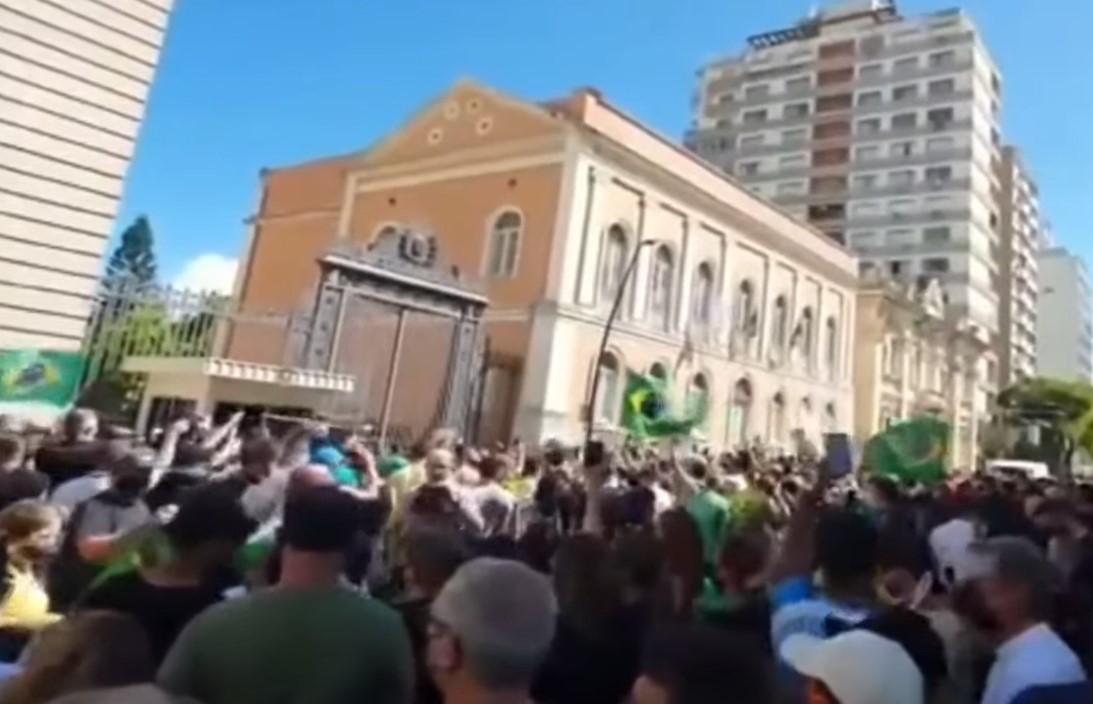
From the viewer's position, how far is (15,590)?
289cm

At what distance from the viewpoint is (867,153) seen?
60.2 metres

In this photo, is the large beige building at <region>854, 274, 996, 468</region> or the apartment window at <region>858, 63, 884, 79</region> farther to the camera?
the apartment window at <region>858, 63, 884, 79</region>

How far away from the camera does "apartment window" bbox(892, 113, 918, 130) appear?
58844mm

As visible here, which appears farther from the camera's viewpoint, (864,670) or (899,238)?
(899,238)

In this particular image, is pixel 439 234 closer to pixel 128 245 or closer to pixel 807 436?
pixel 807 436

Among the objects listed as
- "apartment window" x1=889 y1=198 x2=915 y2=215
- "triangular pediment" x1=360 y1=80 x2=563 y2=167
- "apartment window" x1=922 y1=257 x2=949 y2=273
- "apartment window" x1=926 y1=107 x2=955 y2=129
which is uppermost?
"apartment window" x1=926 y1=107 x2=955 y2=129

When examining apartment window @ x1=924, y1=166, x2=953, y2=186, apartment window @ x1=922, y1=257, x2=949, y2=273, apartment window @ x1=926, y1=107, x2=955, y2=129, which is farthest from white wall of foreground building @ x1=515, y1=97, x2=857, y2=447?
apartment window @ x1=926, y1=107, x2=955, y2=129

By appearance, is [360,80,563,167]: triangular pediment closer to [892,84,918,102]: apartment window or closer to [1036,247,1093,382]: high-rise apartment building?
[892,84,918,102]: apartment window

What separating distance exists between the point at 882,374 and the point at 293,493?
125ft

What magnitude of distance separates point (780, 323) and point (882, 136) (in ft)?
114

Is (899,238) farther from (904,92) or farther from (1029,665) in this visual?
(1029,665)

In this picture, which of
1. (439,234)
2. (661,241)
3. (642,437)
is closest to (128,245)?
(439,234)

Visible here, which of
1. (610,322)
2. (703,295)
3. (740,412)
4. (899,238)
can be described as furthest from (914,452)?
(899,238)

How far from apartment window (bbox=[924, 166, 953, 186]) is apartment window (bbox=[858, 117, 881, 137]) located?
506 cm
